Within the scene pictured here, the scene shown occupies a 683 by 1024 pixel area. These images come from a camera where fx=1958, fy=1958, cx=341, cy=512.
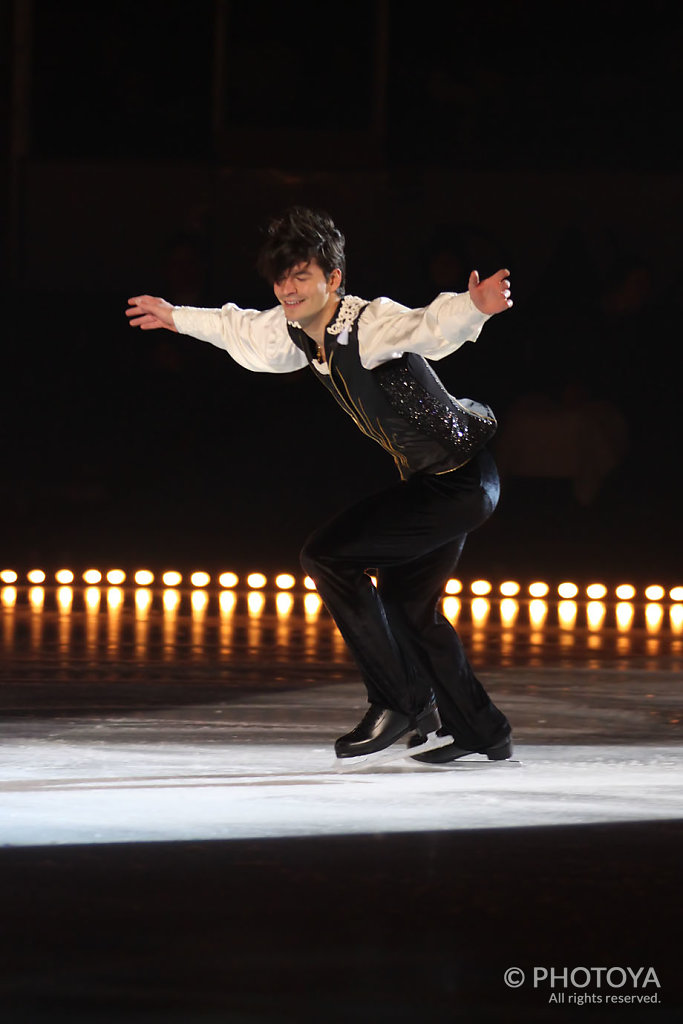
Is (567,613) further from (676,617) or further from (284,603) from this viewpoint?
(284,603)

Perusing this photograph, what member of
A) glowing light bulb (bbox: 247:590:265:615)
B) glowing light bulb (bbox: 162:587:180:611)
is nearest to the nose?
glowing light bulb (bbox: 247:590:265:615)

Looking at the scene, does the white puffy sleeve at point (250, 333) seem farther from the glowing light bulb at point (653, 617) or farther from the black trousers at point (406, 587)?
the glowing light bulb at point (653, 617)

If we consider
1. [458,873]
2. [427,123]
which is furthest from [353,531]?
[427,123]

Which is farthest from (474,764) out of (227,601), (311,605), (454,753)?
(227,601)

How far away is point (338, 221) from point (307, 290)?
219 inches

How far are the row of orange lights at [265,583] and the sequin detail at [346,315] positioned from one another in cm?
424

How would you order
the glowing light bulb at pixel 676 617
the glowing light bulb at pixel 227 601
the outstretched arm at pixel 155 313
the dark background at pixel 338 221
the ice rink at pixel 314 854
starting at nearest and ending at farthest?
the ice rink at pixel 314 854 → the outstretched arm at pixel 155 313 → the glowing light bulb at pixel 676 617 → the glowing light bulb at pixel 227 601 → the dark background at pixel 338 221

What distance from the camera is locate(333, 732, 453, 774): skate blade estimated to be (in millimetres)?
Result: 4254

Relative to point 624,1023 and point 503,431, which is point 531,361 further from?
point 624,1023

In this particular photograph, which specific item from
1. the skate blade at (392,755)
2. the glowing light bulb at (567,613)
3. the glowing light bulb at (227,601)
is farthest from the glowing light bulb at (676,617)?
the skate blade at (392,755)

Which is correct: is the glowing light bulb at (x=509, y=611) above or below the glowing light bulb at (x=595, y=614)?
above

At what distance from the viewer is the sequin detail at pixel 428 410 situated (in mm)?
4172

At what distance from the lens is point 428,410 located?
13.8 ft

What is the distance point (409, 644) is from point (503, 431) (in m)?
4.43
